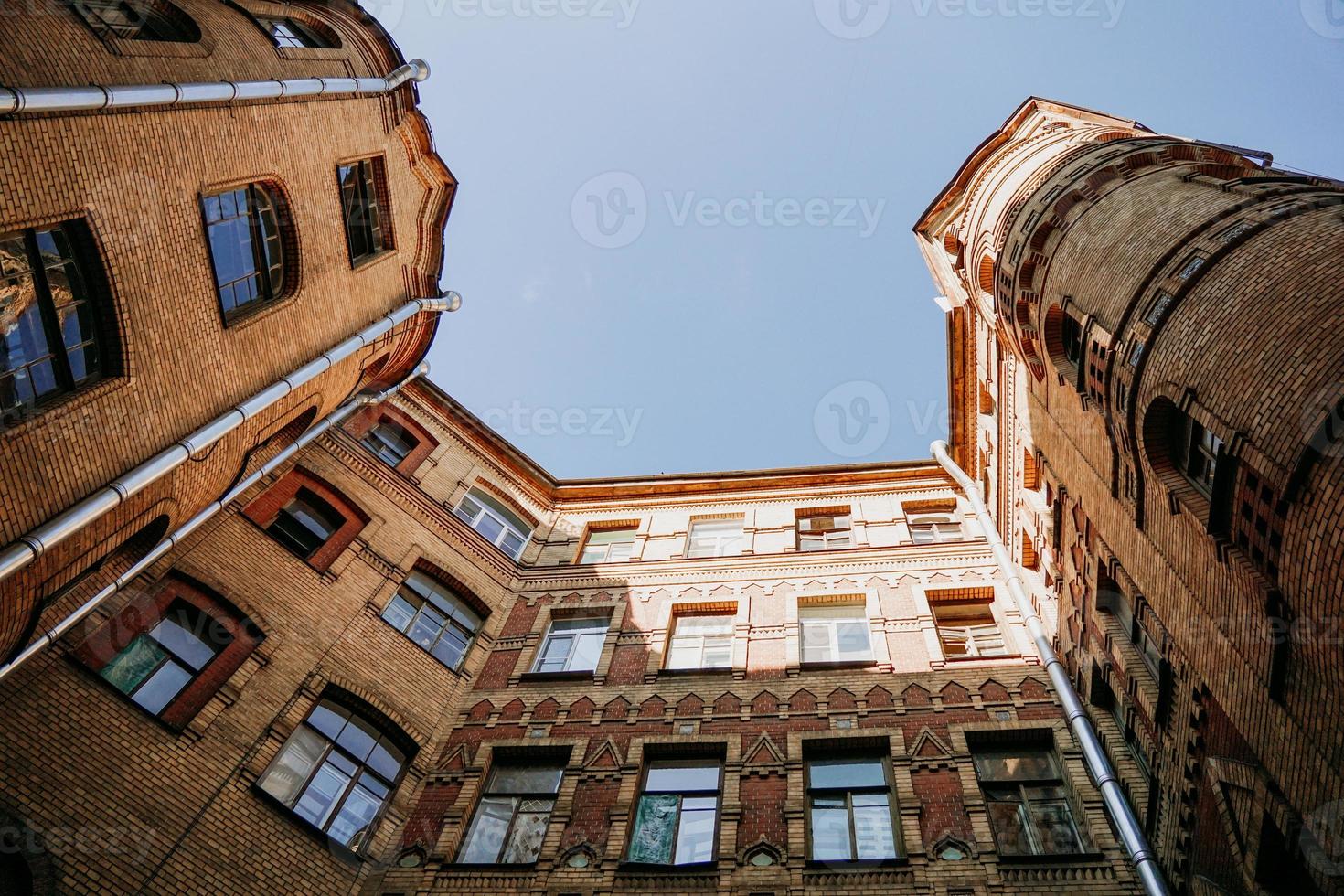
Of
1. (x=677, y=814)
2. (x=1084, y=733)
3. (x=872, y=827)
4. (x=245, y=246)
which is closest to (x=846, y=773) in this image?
(x=872, y=827)

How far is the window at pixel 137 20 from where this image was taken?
10.7 m

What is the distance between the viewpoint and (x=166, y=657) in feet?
41.3

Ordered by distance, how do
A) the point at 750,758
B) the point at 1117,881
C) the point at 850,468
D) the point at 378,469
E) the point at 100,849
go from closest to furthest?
the point at 100,849 → the point at 1117,881 → the point at 750,758 → the point at 378,469 → the point at 850,468

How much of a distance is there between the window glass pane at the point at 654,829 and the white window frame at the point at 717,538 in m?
7.13

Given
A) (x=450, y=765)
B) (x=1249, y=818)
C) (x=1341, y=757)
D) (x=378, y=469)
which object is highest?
(x=378, y=469)

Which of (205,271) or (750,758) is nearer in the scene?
(205,271)

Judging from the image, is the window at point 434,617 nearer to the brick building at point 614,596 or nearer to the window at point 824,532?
the brick building at point 614,596

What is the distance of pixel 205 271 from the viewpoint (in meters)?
11.8

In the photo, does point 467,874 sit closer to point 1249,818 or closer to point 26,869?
point 26,869

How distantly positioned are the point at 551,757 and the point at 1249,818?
32.7ft

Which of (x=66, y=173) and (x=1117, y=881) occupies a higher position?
(x=66, y=173)

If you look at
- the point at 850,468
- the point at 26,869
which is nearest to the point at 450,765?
the point at 26,869

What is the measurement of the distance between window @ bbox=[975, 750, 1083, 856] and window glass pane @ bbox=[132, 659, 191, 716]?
11950mm

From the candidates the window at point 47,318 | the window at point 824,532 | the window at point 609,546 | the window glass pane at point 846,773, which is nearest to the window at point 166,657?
the window at point 47,318
